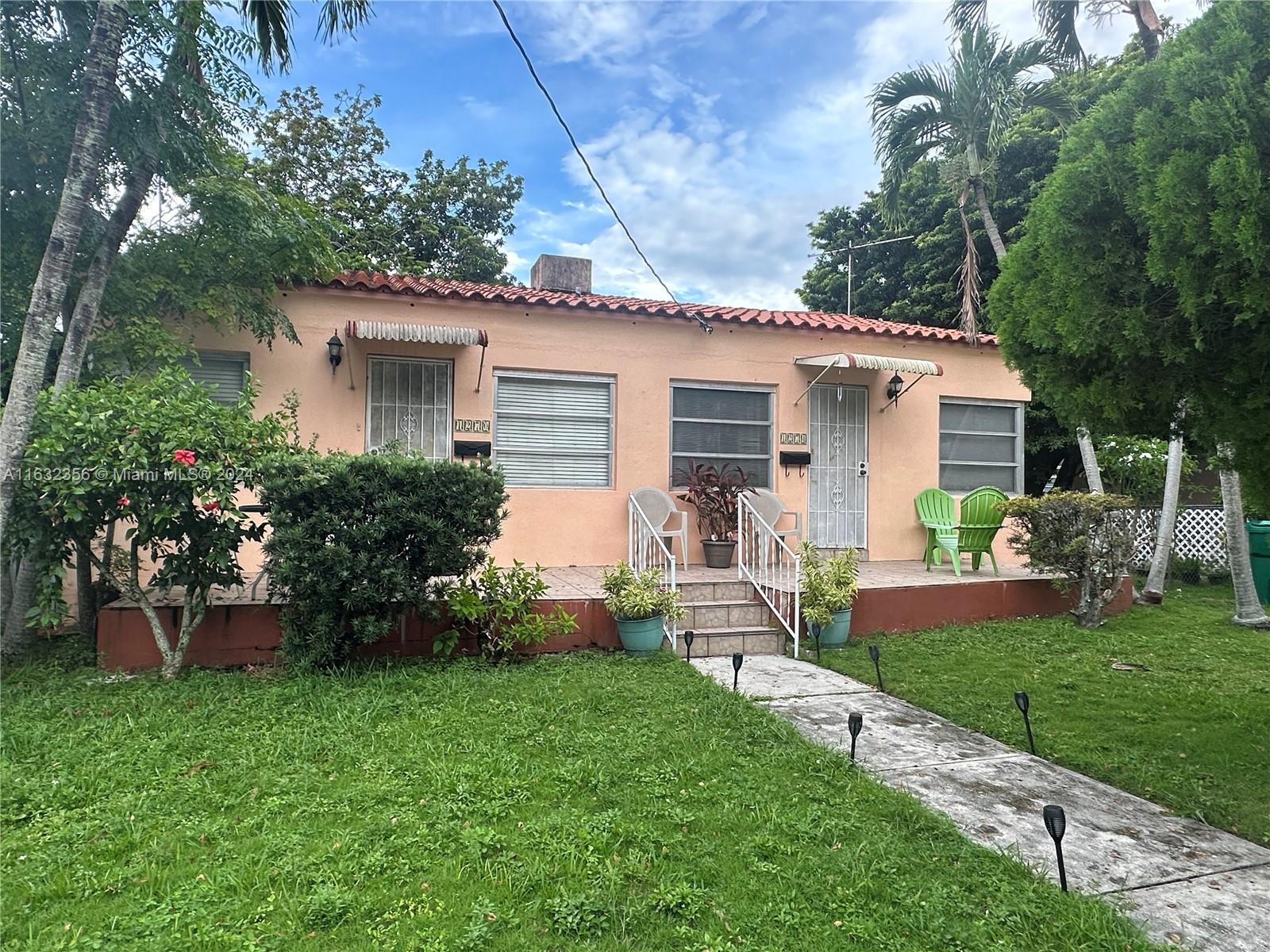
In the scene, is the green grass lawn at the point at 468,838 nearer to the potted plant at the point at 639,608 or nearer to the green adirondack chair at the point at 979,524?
the potted plant at the point at 639,608

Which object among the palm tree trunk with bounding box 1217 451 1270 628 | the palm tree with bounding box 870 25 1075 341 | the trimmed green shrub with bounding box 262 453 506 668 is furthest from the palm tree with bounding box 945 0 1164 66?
the trimmed green shrub with bounding box 262 453 506 668

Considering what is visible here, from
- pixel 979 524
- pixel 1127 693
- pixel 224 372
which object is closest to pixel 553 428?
pixel 224 372

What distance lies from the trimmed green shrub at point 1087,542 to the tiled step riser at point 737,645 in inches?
115

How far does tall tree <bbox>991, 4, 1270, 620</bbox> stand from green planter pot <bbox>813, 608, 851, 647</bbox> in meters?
2.97

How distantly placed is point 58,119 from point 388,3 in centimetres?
239

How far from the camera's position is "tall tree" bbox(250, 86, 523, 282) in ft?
52.2

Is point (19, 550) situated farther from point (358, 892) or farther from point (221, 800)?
point (358, 892)

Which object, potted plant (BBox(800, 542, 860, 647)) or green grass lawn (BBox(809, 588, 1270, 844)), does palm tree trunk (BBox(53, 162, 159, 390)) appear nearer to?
potted plant (BBox(800, 542, 860, 647))

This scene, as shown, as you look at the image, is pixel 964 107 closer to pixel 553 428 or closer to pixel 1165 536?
pixel 1165 536

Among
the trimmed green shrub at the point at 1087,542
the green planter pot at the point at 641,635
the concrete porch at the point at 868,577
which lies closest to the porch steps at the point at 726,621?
the concrete porch at the point at 868,577

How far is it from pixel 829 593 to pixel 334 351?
494 centimetres

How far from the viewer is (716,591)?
6535 millimetres

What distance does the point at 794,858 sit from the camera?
266 centimetres

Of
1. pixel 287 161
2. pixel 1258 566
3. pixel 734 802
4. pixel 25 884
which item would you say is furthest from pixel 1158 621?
pixel 287 161
